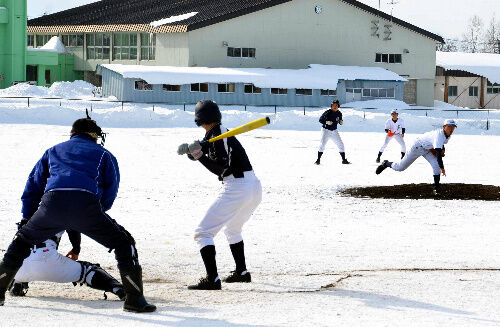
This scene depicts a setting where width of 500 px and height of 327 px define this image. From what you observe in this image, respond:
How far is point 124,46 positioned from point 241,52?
9727 mm

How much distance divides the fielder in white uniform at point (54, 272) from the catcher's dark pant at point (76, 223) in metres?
0.53

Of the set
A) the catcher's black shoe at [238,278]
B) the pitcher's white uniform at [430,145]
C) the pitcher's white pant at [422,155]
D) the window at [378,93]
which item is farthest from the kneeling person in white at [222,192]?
the window at [378,93]

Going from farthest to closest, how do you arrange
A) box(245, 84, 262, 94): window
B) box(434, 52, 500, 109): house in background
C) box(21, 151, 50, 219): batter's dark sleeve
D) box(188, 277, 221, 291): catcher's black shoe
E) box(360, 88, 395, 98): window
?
box(434, 52, 500, 109): house in background → box(360, 88, 395, 98): window → box(245, 84, 262, 94): window → box(188, 277, 221, 291): catcher's black shoe → box(21, 151, 50, 219): batter's dark sleeve

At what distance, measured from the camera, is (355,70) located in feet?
208

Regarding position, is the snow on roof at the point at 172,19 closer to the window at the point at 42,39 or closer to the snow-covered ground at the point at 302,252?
the window at the point at 42,39

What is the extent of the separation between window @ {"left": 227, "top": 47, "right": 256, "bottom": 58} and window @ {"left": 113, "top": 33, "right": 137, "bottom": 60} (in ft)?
26.6

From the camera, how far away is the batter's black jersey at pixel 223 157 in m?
8.68

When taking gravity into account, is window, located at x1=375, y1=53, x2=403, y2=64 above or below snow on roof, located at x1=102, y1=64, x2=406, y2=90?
above

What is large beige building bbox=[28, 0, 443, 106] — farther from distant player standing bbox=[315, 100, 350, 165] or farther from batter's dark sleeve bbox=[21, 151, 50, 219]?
batter's dark sleeve bbox=[21, 151, 50, 219]

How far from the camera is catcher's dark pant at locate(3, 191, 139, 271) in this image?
7574mm

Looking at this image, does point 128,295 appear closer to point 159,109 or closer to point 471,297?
point 471,297

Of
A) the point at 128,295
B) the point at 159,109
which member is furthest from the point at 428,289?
the point at 159,109

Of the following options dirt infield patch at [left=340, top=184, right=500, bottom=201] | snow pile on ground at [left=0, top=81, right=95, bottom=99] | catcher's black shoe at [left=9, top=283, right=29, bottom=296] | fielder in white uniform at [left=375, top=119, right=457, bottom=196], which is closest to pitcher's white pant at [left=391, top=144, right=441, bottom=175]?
fielder in white uniform at [left=375, top=119, right=457, bottom=196]

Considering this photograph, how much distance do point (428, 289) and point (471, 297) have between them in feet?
1.52
